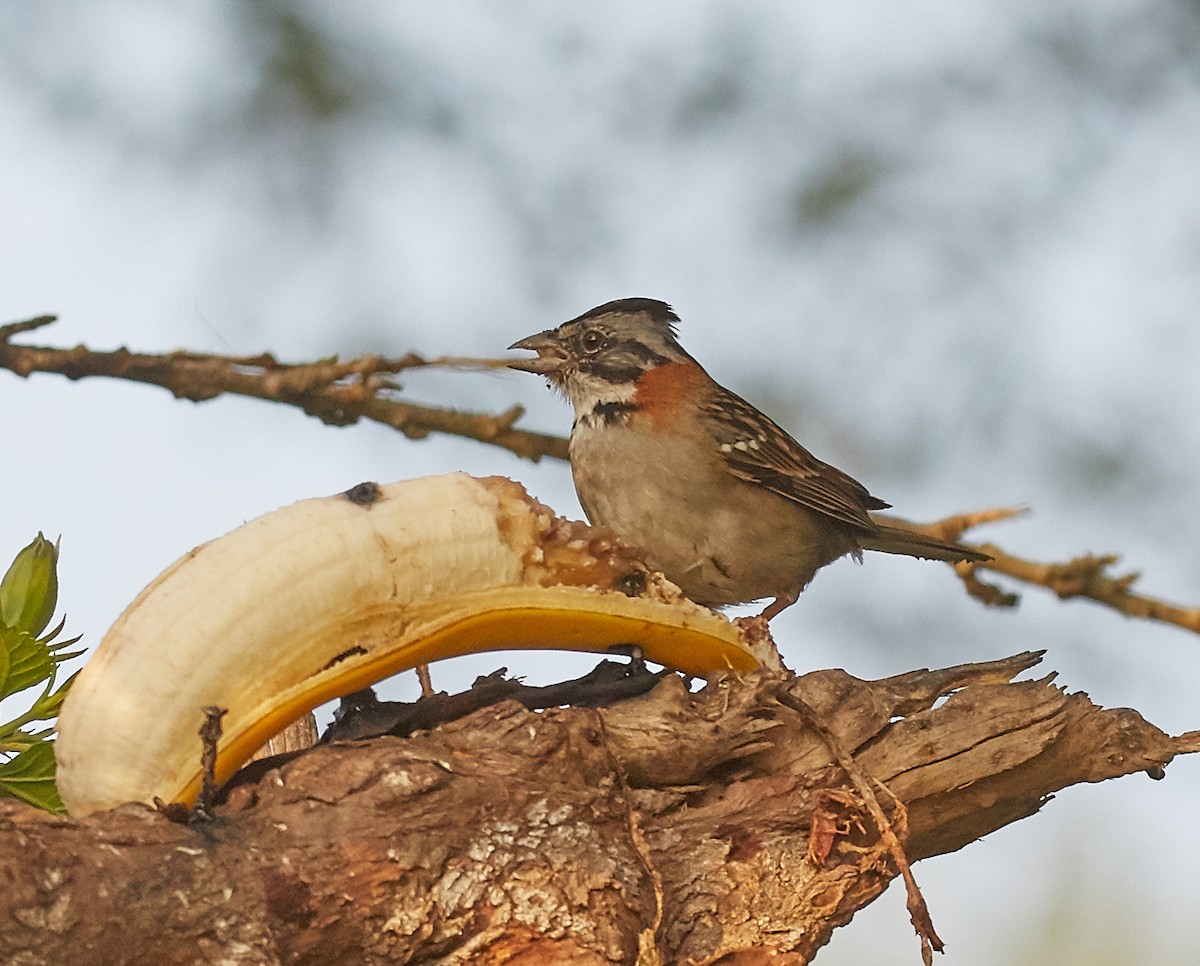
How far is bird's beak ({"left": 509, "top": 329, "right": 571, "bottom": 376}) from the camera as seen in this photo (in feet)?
18.8

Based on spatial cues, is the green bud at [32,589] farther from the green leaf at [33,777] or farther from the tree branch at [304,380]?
the tree branch at [304,380]

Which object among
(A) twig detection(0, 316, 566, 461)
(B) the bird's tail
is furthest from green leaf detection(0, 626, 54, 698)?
(B) the bird's tail

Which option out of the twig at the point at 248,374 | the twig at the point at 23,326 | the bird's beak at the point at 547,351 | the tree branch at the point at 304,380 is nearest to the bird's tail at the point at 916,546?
the tree branch at the point at 304,380

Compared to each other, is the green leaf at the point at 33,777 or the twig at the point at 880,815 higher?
the twig at the point at 880,815

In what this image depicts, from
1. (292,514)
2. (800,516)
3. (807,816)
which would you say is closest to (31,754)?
(292,514)

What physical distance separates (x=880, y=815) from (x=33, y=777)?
5.84 ft

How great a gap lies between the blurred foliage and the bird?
7.51 ft

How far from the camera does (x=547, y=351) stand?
5.80 metres

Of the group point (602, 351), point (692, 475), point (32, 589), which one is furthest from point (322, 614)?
point (602, 351)

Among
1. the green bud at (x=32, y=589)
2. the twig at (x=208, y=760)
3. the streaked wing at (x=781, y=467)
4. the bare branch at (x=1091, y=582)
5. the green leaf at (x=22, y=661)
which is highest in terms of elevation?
the streaked wing at (x=781, y=467)

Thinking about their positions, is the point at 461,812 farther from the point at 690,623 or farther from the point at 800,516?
the point at 800,516

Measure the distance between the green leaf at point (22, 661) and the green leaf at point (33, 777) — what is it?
13 centimetres

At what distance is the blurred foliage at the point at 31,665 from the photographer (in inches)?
122

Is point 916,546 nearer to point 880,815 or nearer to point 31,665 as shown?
point 880,815
